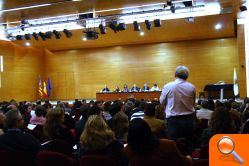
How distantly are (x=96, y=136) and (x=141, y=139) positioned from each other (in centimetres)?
67

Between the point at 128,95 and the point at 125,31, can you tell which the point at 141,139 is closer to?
the point at 128,95

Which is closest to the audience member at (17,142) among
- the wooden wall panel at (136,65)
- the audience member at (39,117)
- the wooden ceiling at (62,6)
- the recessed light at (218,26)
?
the audience member at (39,117)

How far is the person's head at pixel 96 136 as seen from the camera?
320 centimetres

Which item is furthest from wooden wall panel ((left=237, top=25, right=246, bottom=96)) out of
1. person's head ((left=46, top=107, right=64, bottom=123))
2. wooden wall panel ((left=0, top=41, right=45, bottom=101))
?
wooden wall panel ((left=0, top=41, right=45, bottom=101))

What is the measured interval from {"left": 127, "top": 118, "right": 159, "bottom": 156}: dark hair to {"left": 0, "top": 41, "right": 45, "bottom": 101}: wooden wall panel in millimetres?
18542

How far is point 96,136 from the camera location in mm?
3234

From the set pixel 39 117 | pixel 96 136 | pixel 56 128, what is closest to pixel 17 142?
pixel 96 136

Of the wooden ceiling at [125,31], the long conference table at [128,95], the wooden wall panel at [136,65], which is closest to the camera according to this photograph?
the wooden ceiling at [125,31]

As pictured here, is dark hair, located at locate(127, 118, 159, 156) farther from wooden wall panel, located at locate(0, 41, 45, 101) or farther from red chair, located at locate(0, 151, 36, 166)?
wooden wall panel, located at locate(0, 41, 45, 101)

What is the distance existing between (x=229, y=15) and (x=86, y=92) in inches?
421

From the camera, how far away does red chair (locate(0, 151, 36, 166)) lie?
3.25 metres

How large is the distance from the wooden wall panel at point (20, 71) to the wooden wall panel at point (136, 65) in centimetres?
91

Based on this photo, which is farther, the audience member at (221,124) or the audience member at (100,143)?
the audience member at (221,124)

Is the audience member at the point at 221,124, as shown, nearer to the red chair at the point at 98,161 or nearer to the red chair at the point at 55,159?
the red chair at the point at 98,161
